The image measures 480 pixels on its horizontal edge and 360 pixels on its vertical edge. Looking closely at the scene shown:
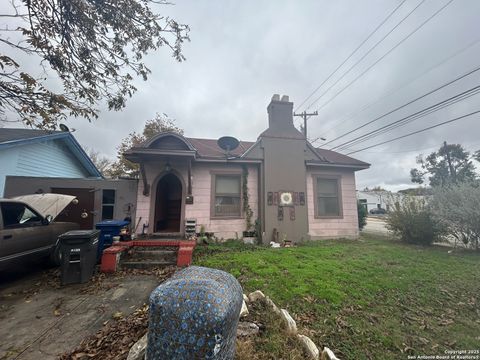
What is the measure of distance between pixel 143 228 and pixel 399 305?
24.9ft

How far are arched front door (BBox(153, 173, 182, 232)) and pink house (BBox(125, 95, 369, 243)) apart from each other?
5 cm

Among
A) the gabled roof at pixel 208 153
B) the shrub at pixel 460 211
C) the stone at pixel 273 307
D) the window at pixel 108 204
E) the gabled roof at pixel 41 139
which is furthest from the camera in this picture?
the gabled roof at pixel 41 139

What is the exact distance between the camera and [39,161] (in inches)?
374

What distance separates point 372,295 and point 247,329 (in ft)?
9.09

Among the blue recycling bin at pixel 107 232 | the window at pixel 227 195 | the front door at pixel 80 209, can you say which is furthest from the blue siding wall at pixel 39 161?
the window at pixel 227 195

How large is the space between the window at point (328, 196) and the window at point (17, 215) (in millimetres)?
9661

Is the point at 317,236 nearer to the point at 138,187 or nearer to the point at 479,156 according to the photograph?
the point at 138,187

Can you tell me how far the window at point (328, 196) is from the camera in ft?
30.0

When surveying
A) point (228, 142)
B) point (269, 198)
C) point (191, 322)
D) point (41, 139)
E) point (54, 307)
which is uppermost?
point (41, 139)

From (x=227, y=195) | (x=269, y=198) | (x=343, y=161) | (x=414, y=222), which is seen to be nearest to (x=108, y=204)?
(x=227, y=195)

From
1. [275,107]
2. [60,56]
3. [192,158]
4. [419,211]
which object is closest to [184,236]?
[192,158]

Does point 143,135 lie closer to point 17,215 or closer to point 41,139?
point 41,139

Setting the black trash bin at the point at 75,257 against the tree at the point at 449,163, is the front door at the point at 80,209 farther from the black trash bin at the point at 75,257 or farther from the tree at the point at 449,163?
the tree at the point at 449,163

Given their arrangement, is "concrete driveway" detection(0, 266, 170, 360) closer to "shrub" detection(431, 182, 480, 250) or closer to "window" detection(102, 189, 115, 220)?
"window" detection(102, 189, 115, 220)
